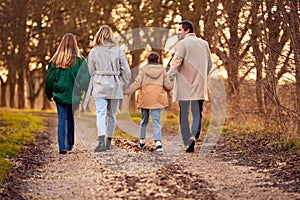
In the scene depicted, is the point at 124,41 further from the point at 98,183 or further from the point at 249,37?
the point at 98,183

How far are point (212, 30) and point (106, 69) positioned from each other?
581cm

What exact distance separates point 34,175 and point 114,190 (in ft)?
6.11

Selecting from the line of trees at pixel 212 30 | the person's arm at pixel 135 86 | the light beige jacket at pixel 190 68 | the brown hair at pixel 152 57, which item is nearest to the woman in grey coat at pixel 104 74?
the person's arm at pixel 135 86

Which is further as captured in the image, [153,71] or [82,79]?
[153,71]

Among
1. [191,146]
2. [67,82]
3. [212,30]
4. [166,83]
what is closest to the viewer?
[191,146]

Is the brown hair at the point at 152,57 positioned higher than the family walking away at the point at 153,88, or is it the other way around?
the brown hair at the point at 152,57

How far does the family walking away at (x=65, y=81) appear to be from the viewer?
10.9 metres

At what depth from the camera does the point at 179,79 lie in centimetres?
1133

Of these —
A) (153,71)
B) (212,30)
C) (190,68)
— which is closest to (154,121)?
(153,71)

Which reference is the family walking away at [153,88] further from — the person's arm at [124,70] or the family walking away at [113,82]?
the person's arm at [124,70]

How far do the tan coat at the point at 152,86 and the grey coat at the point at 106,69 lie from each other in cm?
31

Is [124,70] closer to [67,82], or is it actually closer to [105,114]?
[105,114]

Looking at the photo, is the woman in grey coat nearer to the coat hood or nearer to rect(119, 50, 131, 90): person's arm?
rect(119, 50, 131, 90): person's arm

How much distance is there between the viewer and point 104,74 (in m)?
11.1
